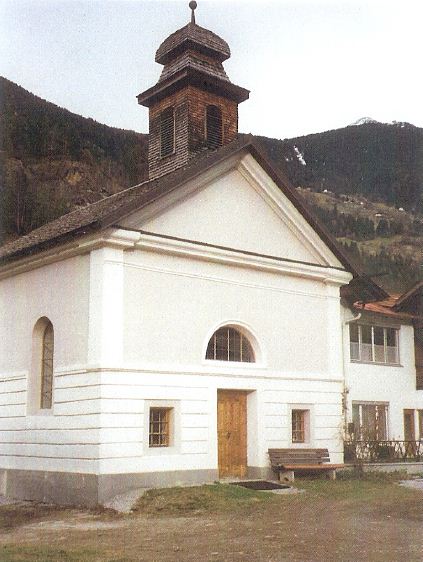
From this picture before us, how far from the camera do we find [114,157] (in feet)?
193

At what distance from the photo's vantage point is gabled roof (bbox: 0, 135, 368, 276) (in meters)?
16.5

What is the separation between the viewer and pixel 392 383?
86.0 ft

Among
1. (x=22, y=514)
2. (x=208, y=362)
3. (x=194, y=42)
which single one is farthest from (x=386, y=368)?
(x=22, y=514)

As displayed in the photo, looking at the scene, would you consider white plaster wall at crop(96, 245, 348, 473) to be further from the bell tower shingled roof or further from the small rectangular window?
the bell tower shingled roof

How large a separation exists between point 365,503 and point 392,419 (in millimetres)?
10909

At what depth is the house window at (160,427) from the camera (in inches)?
667

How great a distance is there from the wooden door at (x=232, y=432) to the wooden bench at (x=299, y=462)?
0.76 metres

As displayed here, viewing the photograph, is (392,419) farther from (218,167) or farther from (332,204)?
(332,204)

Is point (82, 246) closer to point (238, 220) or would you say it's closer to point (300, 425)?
point (238, 220)

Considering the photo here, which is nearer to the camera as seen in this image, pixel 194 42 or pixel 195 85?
pixel 195 85

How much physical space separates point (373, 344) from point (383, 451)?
3.63 metres

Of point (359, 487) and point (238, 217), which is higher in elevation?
point (238, 217)

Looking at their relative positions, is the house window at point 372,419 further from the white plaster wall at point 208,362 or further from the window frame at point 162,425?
the window frame at point 162,425

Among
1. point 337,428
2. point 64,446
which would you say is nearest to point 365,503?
point 337,428
